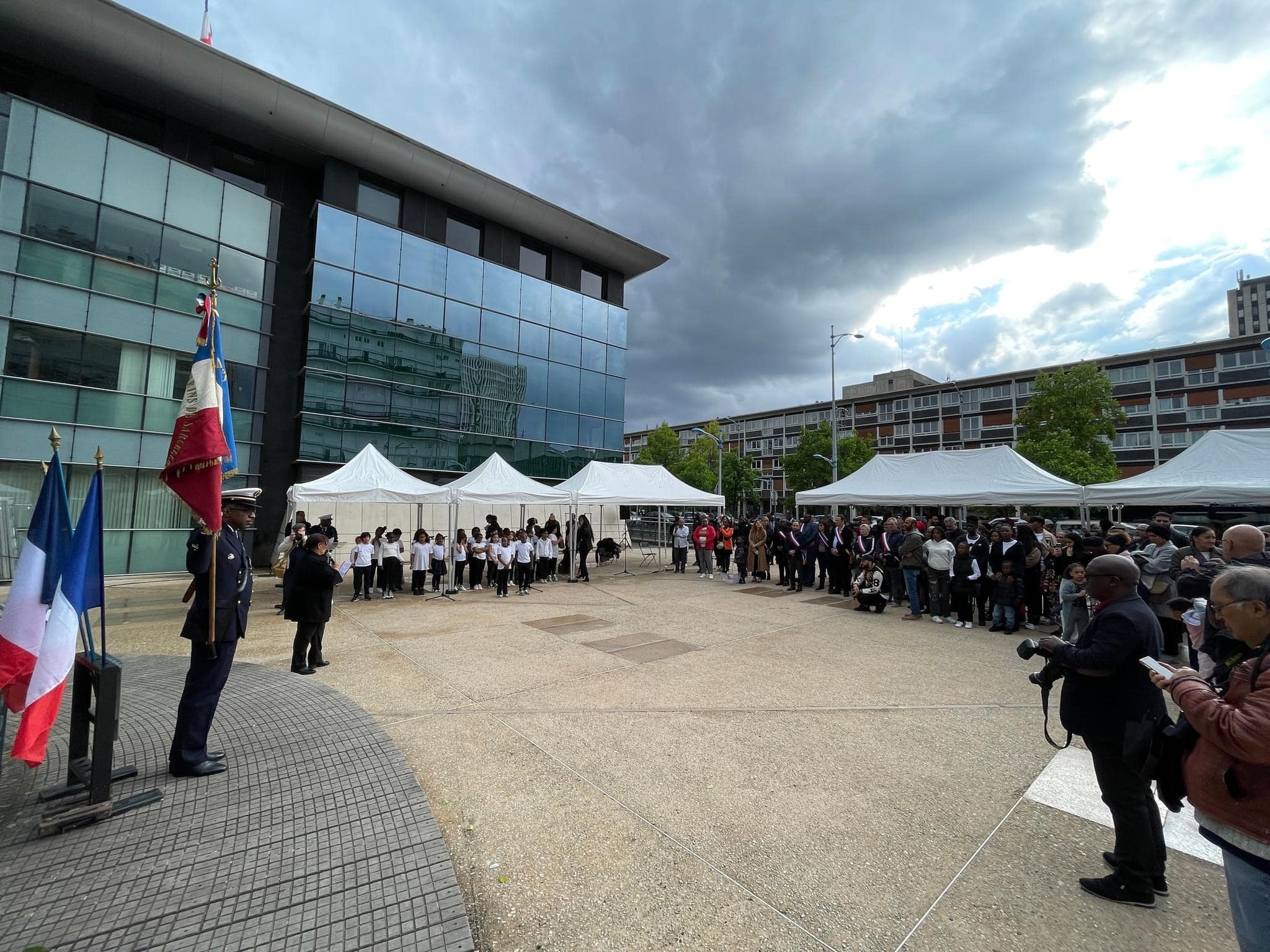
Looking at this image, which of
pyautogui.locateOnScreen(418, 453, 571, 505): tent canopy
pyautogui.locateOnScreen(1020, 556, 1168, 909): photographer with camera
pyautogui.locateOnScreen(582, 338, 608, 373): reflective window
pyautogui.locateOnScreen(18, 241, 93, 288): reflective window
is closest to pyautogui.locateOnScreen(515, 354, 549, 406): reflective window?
pyautogui.locateOnScreen(582, 338, 608, 373): reflective window

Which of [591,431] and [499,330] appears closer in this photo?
[499,330]

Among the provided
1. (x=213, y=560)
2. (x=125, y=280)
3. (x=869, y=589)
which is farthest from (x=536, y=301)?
(x=213, y=560)

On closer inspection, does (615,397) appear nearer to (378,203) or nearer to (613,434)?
(613,434)

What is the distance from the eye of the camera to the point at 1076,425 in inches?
1257

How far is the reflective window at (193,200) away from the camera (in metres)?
18.0

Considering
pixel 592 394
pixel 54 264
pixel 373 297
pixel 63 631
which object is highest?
pixel 373 297

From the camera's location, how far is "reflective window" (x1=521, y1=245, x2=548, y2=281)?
27.7m

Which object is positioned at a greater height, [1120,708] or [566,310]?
[566,310]

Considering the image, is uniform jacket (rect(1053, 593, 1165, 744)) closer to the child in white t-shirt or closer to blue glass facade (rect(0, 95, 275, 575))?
the child in white t-shirt

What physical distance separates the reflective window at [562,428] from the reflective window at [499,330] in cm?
381

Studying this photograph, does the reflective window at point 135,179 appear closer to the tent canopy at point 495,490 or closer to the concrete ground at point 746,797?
the tent canopy at point 495,490

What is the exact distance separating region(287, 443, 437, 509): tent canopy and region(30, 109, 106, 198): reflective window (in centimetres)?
1258

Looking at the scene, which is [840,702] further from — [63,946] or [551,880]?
[63,946]

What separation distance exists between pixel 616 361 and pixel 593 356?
1496 mm
